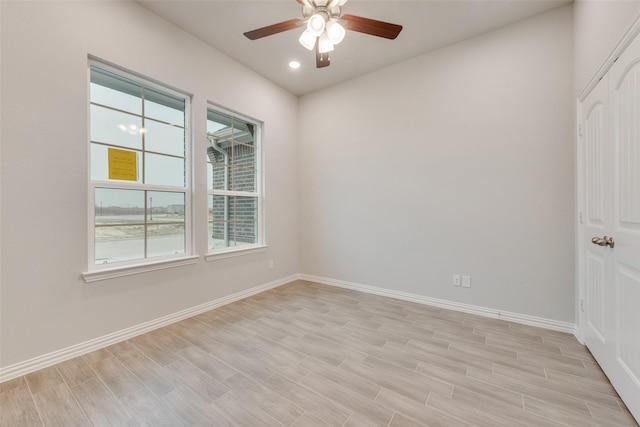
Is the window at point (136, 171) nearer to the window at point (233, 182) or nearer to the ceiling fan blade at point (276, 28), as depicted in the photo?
the window at point (233, 182)

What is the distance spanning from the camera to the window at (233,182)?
314cm

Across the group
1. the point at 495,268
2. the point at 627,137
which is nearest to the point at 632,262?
the point at 627,137

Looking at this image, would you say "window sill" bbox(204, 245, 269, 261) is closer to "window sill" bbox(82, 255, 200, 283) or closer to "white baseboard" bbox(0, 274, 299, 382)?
"window sill" bbox(82, 255, 200, 283)

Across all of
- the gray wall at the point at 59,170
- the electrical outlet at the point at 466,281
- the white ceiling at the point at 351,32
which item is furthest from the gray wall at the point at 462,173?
the gray wall at the point at 59,170

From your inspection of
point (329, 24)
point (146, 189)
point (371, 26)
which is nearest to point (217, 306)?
point (146, 189)

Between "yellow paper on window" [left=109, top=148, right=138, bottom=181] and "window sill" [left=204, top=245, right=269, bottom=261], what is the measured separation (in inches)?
44.1

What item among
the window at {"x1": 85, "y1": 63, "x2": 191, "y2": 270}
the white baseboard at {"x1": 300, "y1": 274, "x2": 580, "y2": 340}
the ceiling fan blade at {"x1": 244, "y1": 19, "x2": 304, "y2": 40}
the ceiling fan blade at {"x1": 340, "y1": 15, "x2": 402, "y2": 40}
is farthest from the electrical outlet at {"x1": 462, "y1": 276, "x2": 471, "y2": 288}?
the window at {"x1": 85, "y1": 63, "x2": 191, "y2": 270}

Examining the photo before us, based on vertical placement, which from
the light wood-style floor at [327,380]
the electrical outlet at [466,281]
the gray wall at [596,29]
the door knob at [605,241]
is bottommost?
the light wood-style floor at [327,380]

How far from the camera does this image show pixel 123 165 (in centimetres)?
235

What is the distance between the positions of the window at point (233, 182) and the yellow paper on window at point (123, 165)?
0.75 m

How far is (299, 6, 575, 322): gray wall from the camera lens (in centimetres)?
242

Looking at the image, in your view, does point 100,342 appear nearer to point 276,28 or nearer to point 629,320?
point 276,28

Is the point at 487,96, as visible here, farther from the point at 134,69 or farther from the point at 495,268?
the point at 134,69

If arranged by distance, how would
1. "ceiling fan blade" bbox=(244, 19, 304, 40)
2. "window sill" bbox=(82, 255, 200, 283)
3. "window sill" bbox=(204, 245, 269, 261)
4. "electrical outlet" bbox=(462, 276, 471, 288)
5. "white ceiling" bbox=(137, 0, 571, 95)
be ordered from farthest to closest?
"window sill" bbox=(204, 245, 269, 261) < "electrical outlet" bbox=(462, 276, 471, 288) < "white ceiling" bbox=(137, 0, 571, 95) < "window sill" bbox=(82, 255, 200, 283) < "ceiling fan blade" bbox=(244, 19, 304, 40)
